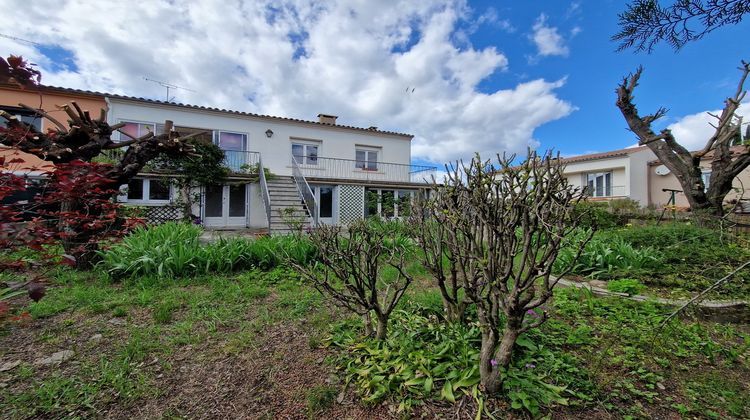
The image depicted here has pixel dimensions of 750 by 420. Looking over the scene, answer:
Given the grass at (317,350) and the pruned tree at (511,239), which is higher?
the pruned tree at (511,239)

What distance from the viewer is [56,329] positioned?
9.37ft

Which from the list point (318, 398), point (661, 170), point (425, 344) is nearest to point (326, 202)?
point (425, 344)

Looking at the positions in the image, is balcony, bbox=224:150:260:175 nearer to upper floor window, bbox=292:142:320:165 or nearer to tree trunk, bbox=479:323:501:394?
upper floor window, bbox=292:142:320:165

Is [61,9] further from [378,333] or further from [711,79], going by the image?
[711,79]

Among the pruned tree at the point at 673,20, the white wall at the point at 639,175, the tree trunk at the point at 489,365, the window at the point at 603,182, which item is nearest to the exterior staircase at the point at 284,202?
the tree trunk at the point at 489,365

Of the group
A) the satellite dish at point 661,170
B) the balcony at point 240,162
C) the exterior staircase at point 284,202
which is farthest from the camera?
the satellite dish at point 661,170

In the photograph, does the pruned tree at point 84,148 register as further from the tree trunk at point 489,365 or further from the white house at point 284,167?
the white house at point 284,167

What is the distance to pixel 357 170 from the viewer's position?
1627 cm

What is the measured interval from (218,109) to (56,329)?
12636 mm

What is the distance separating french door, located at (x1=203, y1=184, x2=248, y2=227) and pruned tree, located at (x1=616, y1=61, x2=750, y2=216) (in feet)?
45.0

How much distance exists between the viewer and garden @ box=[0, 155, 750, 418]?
1723 millimetres

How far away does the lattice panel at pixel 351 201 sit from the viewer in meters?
14.9

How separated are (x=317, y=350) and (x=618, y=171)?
78.9ft

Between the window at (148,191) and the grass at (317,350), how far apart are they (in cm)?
984
